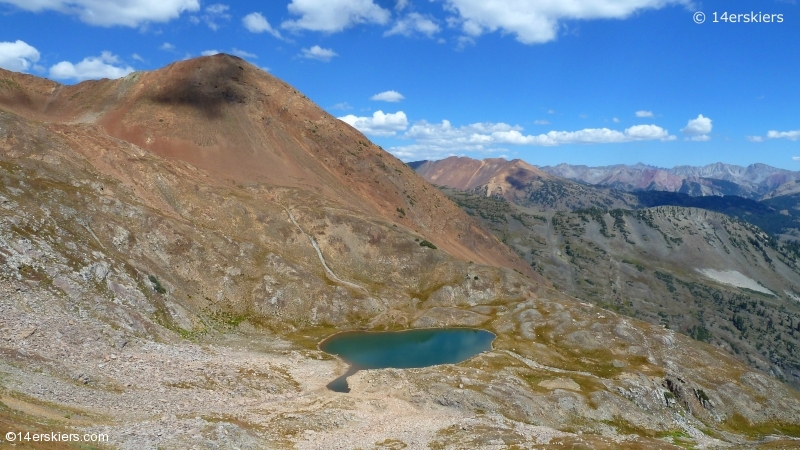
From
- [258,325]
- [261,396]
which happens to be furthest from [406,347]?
[261,396]

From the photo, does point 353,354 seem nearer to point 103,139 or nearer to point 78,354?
point 78,354

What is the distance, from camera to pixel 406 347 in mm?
112312

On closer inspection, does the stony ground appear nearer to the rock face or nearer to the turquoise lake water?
the rock face

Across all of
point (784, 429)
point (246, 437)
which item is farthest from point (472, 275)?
point (246, 437)

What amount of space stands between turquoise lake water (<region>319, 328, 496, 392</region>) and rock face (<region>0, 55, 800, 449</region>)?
4.59 m

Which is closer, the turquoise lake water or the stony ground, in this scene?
the stony ground

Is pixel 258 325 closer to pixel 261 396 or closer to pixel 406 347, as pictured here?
pixel 406 347

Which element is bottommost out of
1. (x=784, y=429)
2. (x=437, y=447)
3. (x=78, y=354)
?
(x=784, y=429)

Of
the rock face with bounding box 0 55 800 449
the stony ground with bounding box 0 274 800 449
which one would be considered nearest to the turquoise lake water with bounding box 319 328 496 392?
the rock face with bounding box 0 55 800 449

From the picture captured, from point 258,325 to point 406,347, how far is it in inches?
1386

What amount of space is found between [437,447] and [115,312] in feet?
189

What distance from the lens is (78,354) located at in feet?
209

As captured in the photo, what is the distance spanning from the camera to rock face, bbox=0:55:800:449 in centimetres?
6119

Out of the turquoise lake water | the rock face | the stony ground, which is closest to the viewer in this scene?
the stony ground
